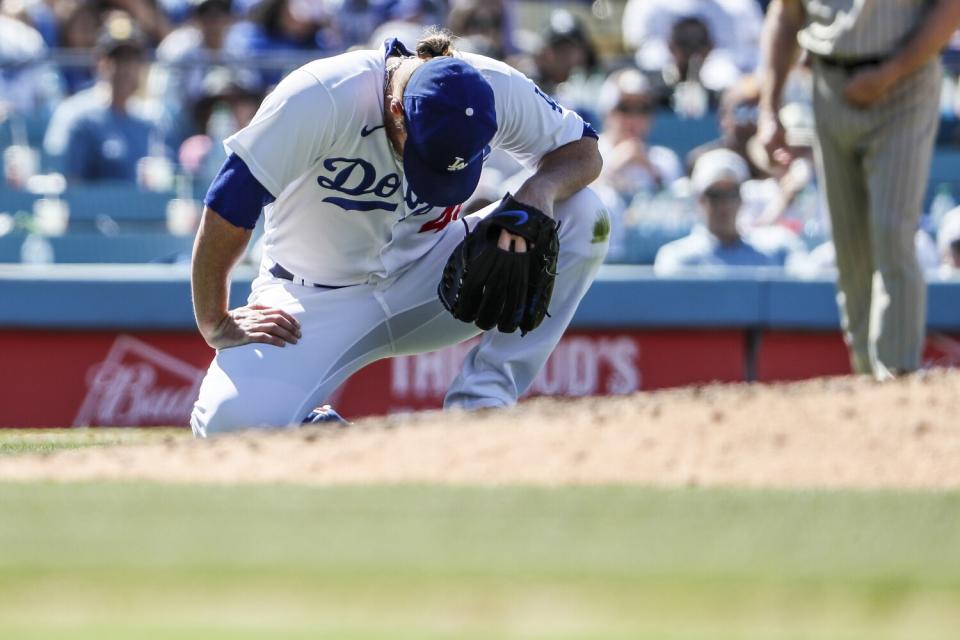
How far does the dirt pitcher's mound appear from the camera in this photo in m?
3.48

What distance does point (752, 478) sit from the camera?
347cm

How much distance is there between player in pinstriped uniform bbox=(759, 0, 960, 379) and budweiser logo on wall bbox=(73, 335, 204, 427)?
346cm

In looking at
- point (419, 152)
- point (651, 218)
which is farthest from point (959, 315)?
point (419, 152)

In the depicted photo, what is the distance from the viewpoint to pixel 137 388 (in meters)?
7.55

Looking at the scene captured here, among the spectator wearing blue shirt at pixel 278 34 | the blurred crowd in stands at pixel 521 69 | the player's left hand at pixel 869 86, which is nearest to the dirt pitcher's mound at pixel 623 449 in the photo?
the player's left hand at pixel 869 86

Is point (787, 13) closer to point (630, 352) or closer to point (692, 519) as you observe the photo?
point (630, 352)

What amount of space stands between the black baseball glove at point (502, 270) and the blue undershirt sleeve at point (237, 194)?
68 cm

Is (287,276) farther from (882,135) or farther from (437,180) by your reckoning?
(882,135)

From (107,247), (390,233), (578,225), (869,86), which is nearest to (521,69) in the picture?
(107,247)

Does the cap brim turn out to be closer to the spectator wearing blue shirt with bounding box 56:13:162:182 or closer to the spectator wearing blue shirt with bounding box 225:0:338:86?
the spectator wearing blue shirt with bounding box 56:13:162:182

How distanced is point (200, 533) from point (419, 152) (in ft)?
5.46

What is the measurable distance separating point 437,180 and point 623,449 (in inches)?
44.9

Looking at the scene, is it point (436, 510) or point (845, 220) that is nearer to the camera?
point (436, 510)

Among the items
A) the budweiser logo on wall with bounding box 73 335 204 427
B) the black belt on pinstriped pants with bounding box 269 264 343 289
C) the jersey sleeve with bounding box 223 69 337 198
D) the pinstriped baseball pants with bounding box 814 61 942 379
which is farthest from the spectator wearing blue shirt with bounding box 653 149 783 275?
the jersey sleeve with bounding box 223 69 337 198
